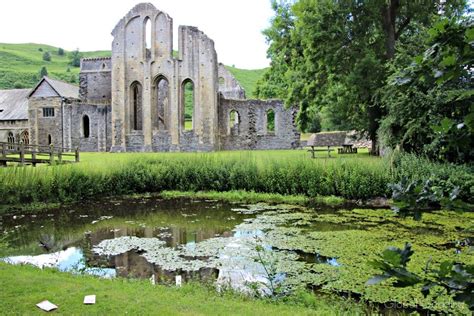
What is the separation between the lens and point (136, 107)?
3719 centimetres

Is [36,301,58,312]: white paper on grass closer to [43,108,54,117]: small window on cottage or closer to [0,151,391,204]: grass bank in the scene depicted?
[0,151,391,204]: grass bank

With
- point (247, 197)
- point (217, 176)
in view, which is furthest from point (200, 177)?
point (247, 197)

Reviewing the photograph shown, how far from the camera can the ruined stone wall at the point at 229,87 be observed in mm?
43844

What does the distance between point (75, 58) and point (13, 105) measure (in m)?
58.0

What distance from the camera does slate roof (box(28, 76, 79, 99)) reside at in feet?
124

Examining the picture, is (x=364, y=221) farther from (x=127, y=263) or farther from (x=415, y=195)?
(x=415, y=195)

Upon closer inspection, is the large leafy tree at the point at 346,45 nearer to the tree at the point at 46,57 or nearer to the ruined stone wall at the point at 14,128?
the ruined stone wall at the point at 14,128

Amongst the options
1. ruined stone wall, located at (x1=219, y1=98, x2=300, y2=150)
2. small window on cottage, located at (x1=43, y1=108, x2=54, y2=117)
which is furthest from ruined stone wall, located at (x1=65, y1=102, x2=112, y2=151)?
ruined stone wall, located at (x1=219, y1=98, x2=300, y2=150)

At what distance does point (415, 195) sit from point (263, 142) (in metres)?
33.7

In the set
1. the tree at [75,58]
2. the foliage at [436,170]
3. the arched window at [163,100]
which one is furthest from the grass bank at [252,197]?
the tree at [75,58]

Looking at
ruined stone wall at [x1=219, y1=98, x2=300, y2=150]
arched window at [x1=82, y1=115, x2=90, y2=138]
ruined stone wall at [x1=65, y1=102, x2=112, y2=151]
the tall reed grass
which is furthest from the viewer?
arched window at [x1=82, y1=115, x2=90, y2=138]

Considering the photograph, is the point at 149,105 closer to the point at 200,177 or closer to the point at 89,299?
the point at 200,177

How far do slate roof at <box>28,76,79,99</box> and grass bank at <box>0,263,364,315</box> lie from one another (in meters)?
35.9

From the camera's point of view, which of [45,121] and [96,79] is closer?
[45,121]
